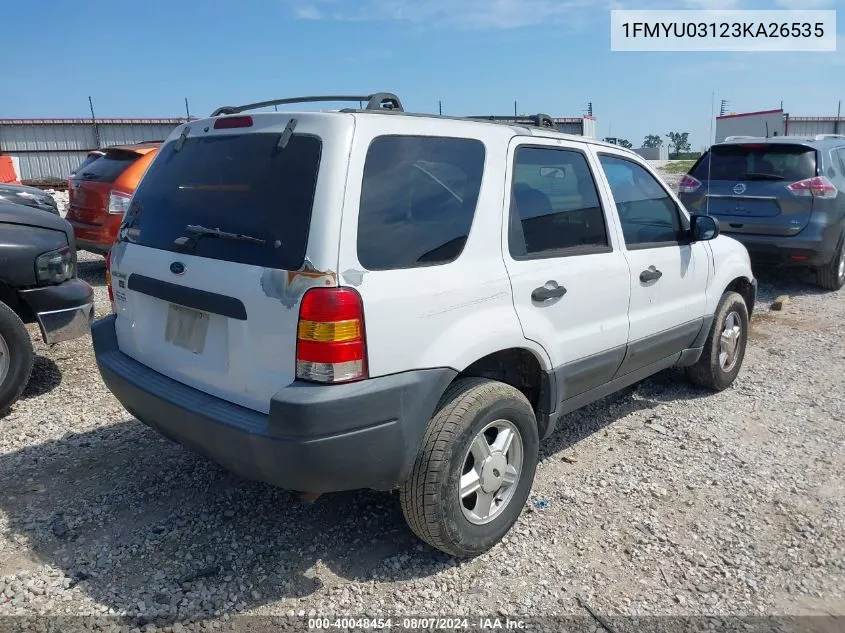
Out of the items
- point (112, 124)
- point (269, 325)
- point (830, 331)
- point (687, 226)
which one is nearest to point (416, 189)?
point (269, 325)

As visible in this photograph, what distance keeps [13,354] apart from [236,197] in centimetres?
261

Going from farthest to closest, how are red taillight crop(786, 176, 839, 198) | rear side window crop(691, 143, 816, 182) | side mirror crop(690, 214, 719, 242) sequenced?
rear side window crop(691, 143, 816, 182)
red taillight crop(786, 176, 839, 198)
side mirror crop(690, 214, 719, 242)

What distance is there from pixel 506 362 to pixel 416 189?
1.02 m

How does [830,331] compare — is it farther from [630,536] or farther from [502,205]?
[502,205]

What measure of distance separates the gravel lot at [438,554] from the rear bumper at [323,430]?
1.84 ft

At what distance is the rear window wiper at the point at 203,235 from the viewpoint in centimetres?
265

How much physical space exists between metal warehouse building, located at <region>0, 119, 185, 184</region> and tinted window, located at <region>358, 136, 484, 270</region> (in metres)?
22.6

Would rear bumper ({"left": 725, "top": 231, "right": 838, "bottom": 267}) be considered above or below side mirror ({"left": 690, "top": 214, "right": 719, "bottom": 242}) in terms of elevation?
below

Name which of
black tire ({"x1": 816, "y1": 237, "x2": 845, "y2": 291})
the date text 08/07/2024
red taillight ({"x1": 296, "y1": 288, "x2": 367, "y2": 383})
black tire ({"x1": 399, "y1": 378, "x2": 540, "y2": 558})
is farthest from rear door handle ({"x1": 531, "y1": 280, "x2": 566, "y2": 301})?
black tire ({"x1": 816, "y1": 237, "x2": 845, "y2": 291})

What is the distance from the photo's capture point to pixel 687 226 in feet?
14.4

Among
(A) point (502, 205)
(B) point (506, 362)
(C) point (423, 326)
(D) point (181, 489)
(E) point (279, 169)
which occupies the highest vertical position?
(E) point (279, 169)

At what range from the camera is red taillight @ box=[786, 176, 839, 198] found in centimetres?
771

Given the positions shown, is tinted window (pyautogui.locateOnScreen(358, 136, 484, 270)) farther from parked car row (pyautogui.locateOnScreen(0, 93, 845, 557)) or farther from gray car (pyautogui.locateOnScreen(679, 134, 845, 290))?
gray car (pyautogui.locateOnScreen(679, 134, 845, 290))

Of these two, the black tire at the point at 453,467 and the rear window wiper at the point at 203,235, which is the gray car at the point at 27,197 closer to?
the rear window wiper at the point at 203,235
